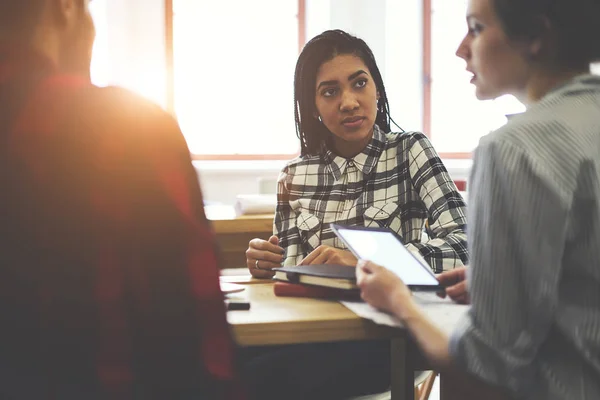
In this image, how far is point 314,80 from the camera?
1860 millimetres

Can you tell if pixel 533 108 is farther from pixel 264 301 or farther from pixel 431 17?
pixel 431 17

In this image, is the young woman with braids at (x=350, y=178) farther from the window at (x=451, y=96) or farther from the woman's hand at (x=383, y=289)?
the window at (x=451, y=96)

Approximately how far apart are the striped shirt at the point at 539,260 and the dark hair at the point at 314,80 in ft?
3.79

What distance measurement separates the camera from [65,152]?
522 mm

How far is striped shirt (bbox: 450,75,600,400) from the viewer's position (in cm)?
66

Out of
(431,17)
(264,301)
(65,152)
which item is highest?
(431,17)

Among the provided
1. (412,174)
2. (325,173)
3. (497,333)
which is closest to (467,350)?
(497,333)

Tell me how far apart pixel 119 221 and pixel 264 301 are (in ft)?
1.91

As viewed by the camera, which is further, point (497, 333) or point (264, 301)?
point (264, 301)

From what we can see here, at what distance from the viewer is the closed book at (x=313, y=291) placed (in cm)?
106

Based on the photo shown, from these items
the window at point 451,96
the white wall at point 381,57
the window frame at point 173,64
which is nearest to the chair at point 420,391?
the white wall at point 381,57

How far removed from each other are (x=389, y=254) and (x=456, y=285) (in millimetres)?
127

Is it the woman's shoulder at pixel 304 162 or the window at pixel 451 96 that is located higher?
the window at pixel 451 96

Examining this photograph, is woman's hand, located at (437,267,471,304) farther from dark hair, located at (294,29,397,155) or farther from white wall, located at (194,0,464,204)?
white wall, located at (194,0,464,204)
